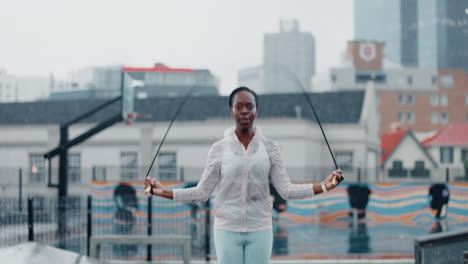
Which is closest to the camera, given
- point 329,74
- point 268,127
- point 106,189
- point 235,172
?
point 235,172

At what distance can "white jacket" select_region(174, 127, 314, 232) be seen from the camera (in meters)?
3.57

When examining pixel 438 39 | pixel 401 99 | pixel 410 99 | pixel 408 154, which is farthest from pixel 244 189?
pixel 438 39

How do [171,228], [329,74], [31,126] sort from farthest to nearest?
[329,74] < [31,126] < [171,228]

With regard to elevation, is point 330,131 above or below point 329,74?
below

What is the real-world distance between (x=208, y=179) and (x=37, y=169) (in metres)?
32.9

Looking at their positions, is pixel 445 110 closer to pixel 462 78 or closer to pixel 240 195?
pixel 462 78

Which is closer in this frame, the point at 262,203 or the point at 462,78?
the point at 262,203

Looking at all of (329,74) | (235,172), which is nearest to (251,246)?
(235,172)

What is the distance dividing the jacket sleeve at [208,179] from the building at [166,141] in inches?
966

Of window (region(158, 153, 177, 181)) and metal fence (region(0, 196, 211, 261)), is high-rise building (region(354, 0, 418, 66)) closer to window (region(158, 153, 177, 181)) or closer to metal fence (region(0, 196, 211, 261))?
window (region(158, 153, 177, 181))

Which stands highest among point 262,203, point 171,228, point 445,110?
point 445,110

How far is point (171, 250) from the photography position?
43.8ft

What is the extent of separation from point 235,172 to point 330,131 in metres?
33.1

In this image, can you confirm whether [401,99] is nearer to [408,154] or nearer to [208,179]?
[408,154]
